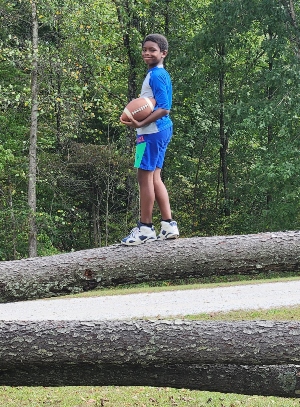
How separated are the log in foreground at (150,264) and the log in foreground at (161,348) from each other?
272mm

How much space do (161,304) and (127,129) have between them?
10352 mm

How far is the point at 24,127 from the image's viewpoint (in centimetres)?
2034

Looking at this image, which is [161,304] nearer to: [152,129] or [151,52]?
[152,129]

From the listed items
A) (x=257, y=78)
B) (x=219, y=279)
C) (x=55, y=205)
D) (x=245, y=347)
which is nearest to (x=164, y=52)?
(x=245, y=347)

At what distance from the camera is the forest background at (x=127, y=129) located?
56.4ft

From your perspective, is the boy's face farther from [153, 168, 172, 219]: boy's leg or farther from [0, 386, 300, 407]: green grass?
[0, 386, 300, 407]: green grass

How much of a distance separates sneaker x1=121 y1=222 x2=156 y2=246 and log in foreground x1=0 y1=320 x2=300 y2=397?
1.86 ft

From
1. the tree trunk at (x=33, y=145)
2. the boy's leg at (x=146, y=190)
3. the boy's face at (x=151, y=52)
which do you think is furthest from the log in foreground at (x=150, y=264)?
the tree trunk at (x=33, y=145)

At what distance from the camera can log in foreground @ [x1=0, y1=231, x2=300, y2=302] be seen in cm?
438

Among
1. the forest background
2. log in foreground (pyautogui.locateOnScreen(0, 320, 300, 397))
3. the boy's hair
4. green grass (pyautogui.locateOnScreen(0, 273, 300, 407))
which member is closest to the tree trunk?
the forest background

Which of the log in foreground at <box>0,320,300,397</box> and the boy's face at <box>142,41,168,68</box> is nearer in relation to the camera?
the log in foreground at <box>0,320,300,397</box>

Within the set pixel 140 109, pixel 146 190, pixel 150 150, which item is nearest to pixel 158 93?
pixel 140 109

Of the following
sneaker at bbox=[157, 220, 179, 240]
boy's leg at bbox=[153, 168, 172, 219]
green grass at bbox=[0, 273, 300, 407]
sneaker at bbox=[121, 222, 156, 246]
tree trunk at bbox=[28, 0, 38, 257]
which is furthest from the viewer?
tree trunk at bbox=[28, 0, 38, 257]

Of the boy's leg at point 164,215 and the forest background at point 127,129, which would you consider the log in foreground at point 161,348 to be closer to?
the boy's leg at point 164,215
